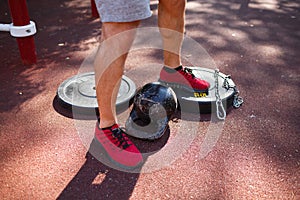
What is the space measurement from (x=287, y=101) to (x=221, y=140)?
2.50 ft

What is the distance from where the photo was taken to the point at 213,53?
3123 millimetres

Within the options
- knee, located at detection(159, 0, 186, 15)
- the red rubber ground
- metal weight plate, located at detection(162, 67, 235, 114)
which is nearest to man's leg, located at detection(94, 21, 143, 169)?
the red rubber ground

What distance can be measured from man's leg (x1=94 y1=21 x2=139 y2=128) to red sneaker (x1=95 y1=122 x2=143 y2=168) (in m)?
0.20

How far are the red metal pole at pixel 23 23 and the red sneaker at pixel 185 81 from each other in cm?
132

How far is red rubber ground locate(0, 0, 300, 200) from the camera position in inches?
61.2

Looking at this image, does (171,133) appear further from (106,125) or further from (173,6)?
(173,6)

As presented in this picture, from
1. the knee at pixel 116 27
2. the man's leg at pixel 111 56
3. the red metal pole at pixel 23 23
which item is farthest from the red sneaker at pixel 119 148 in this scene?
the red metal pole at pixel 23 23

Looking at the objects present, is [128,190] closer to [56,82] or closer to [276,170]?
[276,170]

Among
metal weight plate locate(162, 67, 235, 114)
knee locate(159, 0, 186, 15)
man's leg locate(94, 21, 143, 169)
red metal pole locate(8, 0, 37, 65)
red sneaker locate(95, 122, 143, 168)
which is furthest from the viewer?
red metal pole locate(8, 0, 37, 65)

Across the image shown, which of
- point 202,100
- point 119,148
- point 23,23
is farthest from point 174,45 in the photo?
point 23,23

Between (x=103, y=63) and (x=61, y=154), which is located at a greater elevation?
(x=103, y=63)

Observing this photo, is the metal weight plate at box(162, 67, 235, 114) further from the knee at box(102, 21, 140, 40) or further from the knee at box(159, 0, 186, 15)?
the knee at box(102, 21, 140, 40)

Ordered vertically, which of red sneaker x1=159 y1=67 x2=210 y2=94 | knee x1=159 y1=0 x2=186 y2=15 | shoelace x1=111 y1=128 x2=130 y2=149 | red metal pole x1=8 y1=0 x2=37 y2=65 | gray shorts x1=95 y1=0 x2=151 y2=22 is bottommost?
shoelace x1=111 y1=128 x2=130 y2=149

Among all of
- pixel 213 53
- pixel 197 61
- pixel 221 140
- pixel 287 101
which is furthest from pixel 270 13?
pixel 221 140
